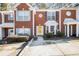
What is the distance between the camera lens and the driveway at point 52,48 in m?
6.59

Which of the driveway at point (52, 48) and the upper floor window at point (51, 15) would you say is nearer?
the driveway at point (52, 48)

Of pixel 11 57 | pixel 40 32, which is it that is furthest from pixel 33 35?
pixel 11 57

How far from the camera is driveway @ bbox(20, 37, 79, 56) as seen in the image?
6586 mm

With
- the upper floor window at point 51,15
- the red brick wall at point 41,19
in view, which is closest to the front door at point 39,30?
the red brick wall at point 41,19

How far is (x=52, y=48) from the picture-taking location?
669cm

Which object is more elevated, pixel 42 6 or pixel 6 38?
pixel 42 6

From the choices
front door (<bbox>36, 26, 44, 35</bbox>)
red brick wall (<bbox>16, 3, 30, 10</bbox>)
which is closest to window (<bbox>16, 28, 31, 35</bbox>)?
front door (<bbox>36, 26, 44, 35</bbox>)

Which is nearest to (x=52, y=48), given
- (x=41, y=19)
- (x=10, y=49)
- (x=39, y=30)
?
(x=39, y=30)

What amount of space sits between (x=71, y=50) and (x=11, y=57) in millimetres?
959

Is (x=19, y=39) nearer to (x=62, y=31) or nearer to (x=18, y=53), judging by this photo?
(x=18, y=53)

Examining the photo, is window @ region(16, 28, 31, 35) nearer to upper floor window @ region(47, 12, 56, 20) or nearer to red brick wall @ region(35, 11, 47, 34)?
red brick wall @ region(35, 11, 47, 34)

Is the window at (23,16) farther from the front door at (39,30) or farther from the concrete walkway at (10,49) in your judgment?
the concrete walkway at (10,49)

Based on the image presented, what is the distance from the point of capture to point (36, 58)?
653 cm

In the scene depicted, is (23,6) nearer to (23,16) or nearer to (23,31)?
(23,16)
